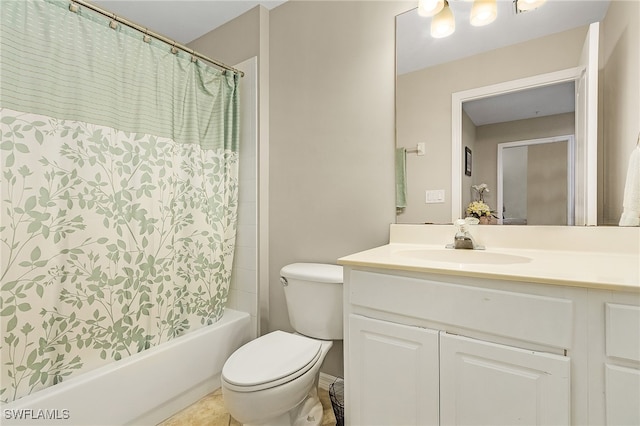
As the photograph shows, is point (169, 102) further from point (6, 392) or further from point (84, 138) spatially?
point (6, 392)

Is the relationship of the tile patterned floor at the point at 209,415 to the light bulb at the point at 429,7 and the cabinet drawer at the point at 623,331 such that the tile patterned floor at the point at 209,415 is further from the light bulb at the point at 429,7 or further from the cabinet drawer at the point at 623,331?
the light bulb at the point at 429,7

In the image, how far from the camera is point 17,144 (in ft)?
3.55

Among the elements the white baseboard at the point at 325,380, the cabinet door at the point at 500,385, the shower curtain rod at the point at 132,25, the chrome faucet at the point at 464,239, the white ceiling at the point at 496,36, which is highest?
the shower curtain rod at the point at 132,25

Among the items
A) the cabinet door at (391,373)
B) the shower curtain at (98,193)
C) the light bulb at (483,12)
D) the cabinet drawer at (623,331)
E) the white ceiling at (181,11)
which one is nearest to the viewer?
the cabinet drawer at (623,331)

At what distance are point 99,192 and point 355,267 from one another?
1187 mm

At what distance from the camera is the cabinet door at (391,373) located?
0.90m

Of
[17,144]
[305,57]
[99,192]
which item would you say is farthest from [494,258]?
[17,144]

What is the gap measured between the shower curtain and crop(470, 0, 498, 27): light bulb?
4.73ft

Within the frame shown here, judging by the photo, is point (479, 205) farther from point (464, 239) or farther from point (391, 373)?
point (391, 373)

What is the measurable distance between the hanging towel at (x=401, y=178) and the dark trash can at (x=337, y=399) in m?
1.03

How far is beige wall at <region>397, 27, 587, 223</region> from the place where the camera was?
1.26 metres

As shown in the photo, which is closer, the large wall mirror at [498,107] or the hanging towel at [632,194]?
the hanging towel at [632,194]

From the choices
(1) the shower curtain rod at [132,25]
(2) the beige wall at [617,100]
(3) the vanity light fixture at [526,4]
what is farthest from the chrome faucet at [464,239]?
(1) the shower curtain rod at [132,25]

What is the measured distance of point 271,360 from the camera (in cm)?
123
